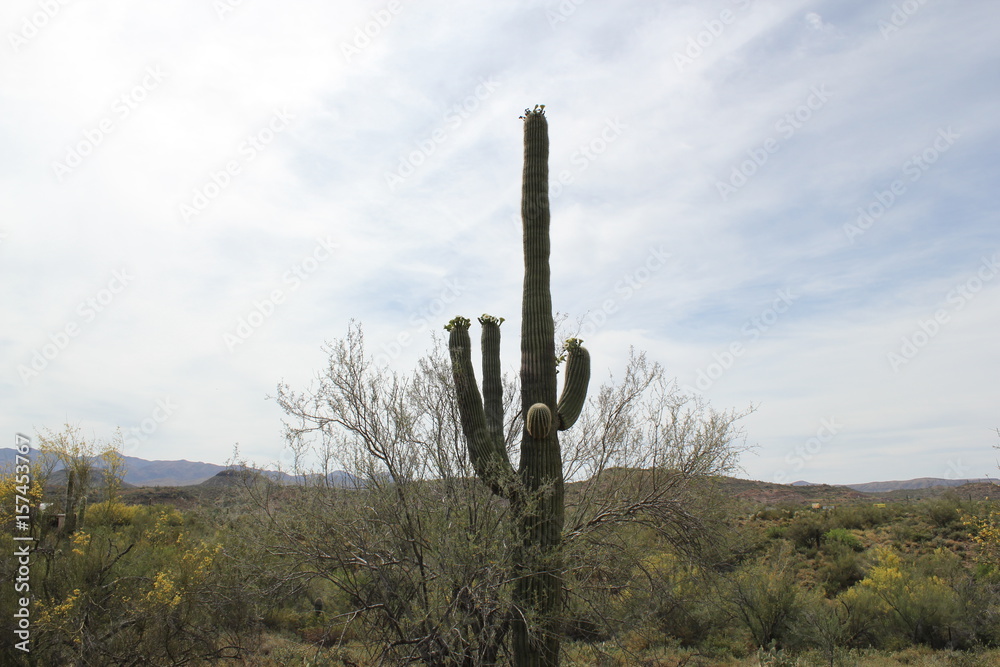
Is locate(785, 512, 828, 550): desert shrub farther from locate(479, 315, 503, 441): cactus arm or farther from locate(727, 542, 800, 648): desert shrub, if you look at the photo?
locate(479, 315, 503, 441): cactus arm

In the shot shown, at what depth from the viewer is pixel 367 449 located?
26.1ft

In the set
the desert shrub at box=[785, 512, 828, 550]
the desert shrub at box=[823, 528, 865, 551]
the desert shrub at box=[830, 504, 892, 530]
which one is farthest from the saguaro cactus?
the desert shrub at box=[830, 504, 892, 530]

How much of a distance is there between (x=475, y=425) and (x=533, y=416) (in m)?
0.85

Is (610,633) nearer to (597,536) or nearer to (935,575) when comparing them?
(597,536)

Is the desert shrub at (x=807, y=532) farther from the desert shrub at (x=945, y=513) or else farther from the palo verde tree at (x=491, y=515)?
the palo verde tree at (x=491, y=515)

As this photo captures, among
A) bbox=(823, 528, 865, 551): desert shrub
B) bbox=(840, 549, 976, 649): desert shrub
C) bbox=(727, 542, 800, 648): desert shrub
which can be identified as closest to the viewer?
bbox=(840, 549, 976, 649): desert shrub

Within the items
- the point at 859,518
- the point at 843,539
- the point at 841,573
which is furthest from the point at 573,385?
the point at 859,518

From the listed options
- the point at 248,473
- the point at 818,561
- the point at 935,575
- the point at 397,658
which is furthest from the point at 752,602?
the point at 248,473

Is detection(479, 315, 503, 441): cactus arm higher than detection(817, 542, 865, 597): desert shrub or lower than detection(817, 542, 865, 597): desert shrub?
higher

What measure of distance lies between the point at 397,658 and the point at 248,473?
430cm

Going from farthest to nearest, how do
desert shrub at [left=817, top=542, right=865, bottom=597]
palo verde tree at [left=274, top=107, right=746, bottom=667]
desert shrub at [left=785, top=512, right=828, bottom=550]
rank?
desert shrub at [left=785, top=512, right=828, bottom=550]
desert shrub at [left=817, top=542, right=865, bottom=597]
palo verde tree at [left=274, top=107, right=746, bottom=667]

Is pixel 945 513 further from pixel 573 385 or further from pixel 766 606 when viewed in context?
pixel 573 385

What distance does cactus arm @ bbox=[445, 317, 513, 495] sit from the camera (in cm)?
738

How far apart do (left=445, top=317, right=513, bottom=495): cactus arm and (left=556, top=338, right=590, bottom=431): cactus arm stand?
0.92 meters
